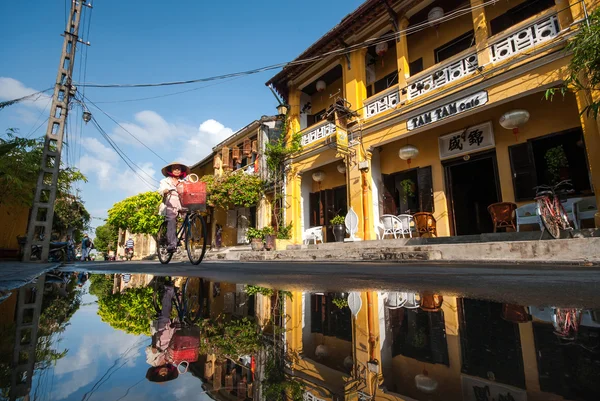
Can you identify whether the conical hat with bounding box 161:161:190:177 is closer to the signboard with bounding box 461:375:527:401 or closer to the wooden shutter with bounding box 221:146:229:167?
the signboard with bounding box 461:375:527:401

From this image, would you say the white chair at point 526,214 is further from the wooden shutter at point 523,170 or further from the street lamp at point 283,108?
the street lamp at point 283,108

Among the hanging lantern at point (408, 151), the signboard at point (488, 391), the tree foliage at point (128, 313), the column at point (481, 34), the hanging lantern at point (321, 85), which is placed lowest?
the tree foliage at point (128, 313)

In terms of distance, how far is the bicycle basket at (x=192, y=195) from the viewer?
473 centimetres

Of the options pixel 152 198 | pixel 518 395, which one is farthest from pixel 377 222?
pixel 152 198

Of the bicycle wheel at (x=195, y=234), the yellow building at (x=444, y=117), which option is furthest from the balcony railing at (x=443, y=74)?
the bicycle wheel at (x=195, y=234)

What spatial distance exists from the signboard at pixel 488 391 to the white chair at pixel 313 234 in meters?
10.8

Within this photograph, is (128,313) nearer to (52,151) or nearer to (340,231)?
(340,231)

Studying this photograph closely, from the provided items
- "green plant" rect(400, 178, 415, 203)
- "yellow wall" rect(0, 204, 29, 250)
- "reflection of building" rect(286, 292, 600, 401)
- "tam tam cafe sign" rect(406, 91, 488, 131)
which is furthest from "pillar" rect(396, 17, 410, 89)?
"yellow wall" rect(0, 204, 29, 250)

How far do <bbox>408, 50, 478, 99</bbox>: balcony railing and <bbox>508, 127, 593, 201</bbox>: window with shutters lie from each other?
2260 mm

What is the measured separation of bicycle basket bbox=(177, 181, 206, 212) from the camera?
473cm

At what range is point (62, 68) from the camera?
11.5 m

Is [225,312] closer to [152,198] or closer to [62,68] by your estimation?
[62,68]

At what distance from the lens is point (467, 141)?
28.5 ft

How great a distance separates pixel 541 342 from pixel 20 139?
606 inches
